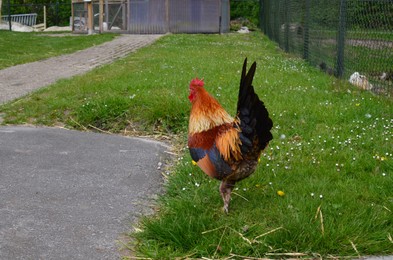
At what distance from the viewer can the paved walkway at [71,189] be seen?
2.88m

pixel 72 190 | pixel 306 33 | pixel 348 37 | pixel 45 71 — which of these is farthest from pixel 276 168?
pixel 306 33

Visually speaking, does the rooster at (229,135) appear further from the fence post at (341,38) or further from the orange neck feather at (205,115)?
the fence post at (341,38)

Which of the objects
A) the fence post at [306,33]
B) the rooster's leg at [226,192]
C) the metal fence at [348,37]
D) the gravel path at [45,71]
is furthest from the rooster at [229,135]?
the fence post at [306,33]

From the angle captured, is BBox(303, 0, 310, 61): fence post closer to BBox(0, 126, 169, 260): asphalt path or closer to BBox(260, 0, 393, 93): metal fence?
BBox(260, 0, 393, 93): metal fence

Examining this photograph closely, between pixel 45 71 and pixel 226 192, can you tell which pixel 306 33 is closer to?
pixel 45 71

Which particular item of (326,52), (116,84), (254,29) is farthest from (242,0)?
(116,84)

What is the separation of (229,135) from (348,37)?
218 inches

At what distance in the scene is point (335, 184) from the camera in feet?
11.9

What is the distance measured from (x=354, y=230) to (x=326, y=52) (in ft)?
22.7

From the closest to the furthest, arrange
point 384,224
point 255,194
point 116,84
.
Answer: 1. point 384,224
2. point 255,194
3. point 116,84

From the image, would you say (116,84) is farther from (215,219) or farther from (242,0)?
(242,0)

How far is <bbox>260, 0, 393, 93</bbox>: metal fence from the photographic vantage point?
646 centimetres

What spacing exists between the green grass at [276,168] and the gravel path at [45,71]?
27.1 inches

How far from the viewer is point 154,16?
2455 centimetres
